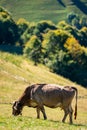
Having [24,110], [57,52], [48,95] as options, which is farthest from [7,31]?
[48,95]

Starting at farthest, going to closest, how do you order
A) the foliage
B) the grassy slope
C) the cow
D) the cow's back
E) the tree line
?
the foliage → the tree line → the cow's back → the cow → the grassy slope

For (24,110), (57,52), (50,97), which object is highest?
(50,97)

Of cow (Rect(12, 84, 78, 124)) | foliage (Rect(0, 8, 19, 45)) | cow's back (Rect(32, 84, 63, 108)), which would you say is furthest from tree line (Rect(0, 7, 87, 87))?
cow's back (Rect(32, 84, 63, 108))

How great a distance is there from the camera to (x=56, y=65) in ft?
374

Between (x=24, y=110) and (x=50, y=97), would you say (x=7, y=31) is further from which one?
(x=50, y=97)

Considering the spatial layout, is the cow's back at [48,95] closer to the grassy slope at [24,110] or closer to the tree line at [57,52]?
the grassy slope at [24,110]

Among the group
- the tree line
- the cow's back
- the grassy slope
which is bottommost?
the tree line

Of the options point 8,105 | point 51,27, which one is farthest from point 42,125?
point 51,27

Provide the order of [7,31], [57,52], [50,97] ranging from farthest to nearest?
[7,31], [57,52], [50,97]

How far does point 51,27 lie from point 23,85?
3936 inches

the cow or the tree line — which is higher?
the cow

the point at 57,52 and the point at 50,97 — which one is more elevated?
the point at 50,97

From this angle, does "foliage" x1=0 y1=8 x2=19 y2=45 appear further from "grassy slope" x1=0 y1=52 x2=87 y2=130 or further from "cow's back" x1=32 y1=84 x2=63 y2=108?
"cow's back" x1=32 y1=84 x2=63 y2=108

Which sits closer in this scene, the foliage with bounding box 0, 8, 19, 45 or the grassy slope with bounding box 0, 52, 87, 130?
the grassy slope with bounding box 0, 52, 87, 130
